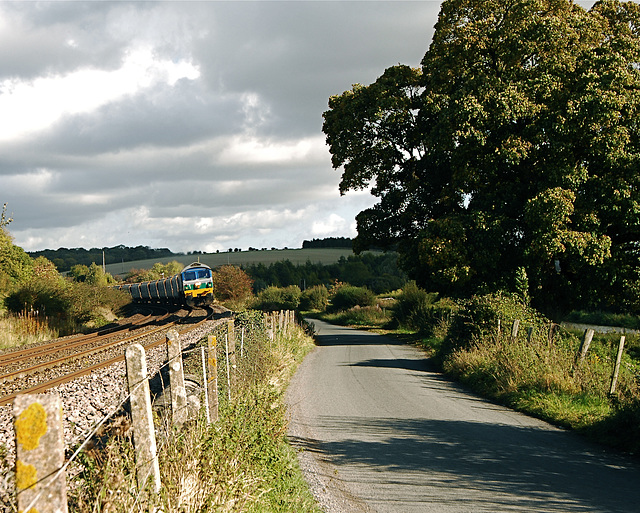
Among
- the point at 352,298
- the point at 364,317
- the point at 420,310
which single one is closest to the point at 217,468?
the point at 420,310

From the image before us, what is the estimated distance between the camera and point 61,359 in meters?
18.7

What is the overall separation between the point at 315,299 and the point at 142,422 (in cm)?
6641

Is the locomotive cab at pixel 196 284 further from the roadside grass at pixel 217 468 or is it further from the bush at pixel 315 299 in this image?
the roadside grass at pixel 217 468

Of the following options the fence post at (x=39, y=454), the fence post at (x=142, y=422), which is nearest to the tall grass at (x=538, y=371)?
the fence post at (x=142, y=422)

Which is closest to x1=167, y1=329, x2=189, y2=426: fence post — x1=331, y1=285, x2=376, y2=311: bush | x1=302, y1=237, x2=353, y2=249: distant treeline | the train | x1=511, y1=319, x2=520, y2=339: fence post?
x1=511, y1=319, x2=520, y2=339: fence post

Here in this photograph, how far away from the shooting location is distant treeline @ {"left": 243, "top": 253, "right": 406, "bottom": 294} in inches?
3573

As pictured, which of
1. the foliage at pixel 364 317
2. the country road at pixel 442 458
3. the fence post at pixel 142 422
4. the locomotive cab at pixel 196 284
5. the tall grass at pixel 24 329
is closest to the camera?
the fence post at pixel 142 422

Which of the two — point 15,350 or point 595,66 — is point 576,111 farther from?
point 15,350

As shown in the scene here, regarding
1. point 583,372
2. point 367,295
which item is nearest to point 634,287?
point 583,372

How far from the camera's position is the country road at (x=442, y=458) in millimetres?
6566

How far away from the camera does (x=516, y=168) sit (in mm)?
24172

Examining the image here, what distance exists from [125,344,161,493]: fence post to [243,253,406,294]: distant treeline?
7984 centimetres

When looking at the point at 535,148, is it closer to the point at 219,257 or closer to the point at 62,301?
the point at 62,301

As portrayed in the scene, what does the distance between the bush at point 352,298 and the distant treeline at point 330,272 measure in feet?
73.0
